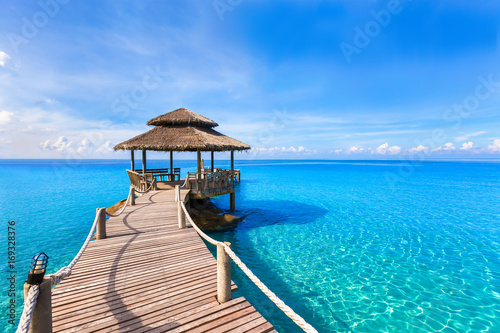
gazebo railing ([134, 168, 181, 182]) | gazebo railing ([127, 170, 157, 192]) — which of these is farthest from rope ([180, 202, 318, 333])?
gazebo railing ([134, 168, 181, 182])

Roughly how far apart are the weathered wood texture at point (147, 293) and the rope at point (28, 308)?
1220mm

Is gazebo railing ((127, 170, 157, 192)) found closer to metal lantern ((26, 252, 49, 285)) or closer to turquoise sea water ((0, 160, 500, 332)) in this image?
turquoise sea water ((0, 160, 500, 332))

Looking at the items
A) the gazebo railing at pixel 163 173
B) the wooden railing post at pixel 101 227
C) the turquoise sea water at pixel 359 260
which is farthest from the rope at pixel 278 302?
the gazebo railing at pixel 163 173

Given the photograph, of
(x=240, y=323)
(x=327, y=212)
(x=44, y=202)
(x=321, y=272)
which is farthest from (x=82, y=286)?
(x=44, y=202)

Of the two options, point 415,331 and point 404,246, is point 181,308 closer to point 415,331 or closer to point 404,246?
point 415,331

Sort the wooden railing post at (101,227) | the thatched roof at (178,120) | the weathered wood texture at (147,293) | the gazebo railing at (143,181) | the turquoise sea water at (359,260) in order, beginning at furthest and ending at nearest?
the thatched roof at (178,120) → the gazebo railing at (143,181) → the wooden railing post at (101,227) → the turquoise sea water at (359,260) → the weathered wood texture at (147,293)

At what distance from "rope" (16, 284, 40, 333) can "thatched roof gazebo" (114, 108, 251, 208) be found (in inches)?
386

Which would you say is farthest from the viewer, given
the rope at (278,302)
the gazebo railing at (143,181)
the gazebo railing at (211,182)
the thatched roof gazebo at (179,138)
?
the gazebo railing at (143,181)

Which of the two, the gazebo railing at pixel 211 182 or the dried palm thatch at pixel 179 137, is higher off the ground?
the dried palm thatch at pixel 179 137

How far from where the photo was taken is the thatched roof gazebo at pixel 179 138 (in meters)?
12.2

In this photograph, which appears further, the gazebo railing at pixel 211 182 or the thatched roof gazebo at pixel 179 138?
the thatched roof gazebo at pixel 179 138

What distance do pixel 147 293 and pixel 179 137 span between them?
10754 millimetres

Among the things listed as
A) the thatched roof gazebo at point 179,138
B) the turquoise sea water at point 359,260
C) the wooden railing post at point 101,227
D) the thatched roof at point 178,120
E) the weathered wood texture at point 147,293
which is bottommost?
the turquoise sea water at point 359,260

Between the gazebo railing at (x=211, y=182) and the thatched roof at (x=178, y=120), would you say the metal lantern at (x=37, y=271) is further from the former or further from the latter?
the thatched roof at (x=178, y=120)
